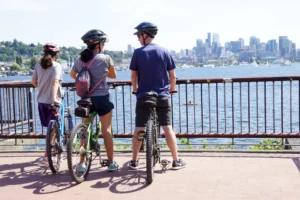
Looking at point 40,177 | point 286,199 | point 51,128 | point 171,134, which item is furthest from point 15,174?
point 286,199

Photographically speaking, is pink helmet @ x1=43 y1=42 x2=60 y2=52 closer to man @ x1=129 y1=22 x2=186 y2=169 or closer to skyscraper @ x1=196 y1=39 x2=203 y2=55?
man @ x1=129 y1=22 x2=186 y2=169

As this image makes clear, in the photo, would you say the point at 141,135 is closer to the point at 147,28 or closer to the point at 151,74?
the point at 151,74

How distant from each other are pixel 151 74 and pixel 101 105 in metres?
0.81

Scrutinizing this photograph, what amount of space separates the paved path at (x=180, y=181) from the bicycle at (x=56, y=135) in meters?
0.20

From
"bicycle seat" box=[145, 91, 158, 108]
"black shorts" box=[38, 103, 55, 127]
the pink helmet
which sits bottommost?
"black shorts" box=[38, 103, 55, 127]

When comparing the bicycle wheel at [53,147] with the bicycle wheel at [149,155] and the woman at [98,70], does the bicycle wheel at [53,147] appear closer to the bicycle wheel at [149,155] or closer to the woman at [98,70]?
the woman at [98,70]

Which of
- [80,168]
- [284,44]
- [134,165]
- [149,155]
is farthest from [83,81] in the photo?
[284,44]

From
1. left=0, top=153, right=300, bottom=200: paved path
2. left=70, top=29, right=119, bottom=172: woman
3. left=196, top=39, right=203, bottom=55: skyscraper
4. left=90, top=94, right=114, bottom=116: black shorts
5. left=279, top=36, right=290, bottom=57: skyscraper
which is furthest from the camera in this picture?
left=196, top=39, right=203, bottom=55: skyscraper

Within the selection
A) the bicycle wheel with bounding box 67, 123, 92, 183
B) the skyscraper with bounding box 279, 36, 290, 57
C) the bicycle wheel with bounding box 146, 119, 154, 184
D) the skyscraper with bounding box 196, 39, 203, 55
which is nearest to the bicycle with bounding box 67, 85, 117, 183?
the bicycle wheel with bounding box 67, 123, 92, 183

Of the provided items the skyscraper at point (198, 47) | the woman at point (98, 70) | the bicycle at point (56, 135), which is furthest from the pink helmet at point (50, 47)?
the skyscraper at point (198, 47)

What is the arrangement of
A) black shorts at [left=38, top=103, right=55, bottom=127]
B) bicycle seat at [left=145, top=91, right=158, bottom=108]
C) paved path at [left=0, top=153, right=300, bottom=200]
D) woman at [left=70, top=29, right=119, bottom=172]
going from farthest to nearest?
1. black shorts at [left=38, top=103, right=55, bottom=127]
2. woman at [left=70, top=29, right=119, bottom=172]
3. bicycle seat at [left=145, top=91, right=158, bottom=108]
4. paved path at [left=0, top=153, right=300, bottom=200]

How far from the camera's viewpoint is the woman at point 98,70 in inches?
234

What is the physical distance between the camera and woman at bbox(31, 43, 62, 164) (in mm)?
6383

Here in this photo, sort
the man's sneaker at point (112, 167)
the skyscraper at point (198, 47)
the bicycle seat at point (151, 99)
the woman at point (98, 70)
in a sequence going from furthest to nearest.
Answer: the skyscraper at point (198, 47) → the man's sneaker at point (112, 167) → the woman at point (98, 70) → the bicycle seat at point (151, 99)
